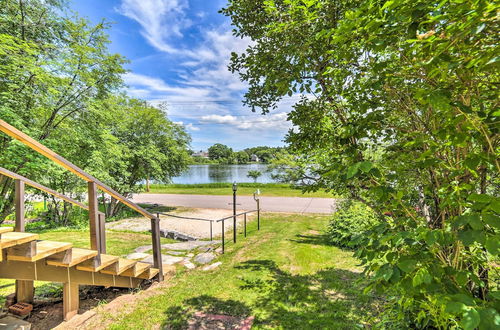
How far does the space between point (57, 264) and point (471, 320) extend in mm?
3264

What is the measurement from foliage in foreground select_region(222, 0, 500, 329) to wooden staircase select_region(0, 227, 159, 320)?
262 centimetres

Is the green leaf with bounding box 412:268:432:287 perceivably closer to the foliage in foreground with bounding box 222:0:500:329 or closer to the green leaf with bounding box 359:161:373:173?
the foliage in foreground with bounding box 222:0:500:329

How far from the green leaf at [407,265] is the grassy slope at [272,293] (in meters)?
0.75

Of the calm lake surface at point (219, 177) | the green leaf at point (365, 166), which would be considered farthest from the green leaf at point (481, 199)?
the calm lake surface at point (219, 177)

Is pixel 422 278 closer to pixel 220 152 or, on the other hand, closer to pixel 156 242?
pixel 156 242

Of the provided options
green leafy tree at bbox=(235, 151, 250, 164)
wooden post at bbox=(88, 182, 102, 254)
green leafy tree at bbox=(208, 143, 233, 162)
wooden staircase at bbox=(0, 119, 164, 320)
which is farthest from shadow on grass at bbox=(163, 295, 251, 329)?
green leafy tree at bbox=(235, 151, 250, 164)

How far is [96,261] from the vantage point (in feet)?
8.68

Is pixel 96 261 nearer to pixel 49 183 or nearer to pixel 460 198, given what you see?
pixel 460 198

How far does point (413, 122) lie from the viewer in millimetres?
1857

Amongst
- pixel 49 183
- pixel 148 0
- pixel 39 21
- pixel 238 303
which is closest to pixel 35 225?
pixel 49 183

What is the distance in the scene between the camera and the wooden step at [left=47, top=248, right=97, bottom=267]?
242 centimetres

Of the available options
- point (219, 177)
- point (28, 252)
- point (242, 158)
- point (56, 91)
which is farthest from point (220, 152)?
point (28, 252)

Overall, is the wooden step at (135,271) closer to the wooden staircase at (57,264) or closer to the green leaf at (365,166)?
the wooden staircase at (57,264)

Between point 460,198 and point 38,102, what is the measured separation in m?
8.43
